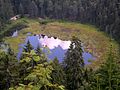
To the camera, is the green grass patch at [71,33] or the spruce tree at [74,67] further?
the green grass patch at [71,33]

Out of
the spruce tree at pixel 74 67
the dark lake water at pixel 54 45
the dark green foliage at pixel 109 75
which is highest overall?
the dark green foliage at pixel 109 75

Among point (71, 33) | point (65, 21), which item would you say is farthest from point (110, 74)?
point (65, 21)

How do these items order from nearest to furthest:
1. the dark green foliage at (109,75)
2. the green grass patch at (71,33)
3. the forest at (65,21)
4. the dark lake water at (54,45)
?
the dark green foliage at (109,75), the forest at (65,21), the dark lake water at (54,45), the green grass patch at (71,33)

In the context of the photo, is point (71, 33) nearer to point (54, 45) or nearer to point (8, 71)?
point (54, 45)

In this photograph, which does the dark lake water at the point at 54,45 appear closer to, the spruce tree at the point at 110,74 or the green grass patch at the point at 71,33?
the green grass patch at the point at 71,33

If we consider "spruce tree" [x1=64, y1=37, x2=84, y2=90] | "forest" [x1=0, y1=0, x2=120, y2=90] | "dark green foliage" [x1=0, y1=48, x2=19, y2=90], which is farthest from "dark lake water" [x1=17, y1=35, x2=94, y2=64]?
"dark green foliage" [x1=0, y1=48, x2=19, y2=90]

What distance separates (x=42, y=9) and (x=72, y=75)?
100426 millimetres

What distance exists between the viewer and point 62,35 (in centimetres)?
12500

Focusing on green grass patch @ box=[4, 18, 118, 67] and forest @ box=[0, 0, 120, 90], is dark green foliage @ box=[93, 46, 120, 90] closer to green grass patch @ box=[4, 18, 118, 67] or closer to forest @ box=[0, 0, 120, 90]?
forest @ box=[0, 0, 120, 90]

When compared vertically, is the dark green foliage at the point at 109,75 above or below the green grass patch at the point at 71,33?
above

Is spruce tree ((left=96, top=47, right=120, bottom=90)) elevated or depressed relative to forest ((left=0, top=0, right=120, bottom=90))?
elevated

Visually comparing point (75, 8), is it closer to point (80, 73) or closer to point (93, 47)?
point (93, 47)

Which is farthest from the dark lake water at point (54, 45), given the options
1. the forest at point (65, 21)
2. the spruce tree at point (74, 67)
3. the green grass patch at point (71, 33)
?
the spruce tree at point (74, 67)

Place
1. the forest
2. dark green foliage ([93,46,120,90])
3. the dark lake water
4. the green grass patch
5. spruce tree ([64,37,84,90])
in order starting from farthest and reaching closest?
the green grass patch → the dark lake water → spruce tree ([64,37,84,90]) → the forest → dark green foliage ([93,46,120,90])
